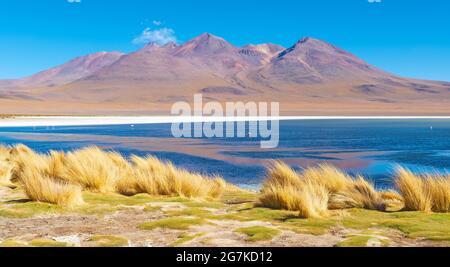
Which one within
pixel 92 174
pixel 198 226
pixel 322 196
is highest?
pixel 92 174

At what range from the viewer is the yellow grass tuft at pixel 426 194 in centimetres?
766

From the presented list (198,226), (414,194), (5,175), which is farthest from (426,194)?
(5,175)

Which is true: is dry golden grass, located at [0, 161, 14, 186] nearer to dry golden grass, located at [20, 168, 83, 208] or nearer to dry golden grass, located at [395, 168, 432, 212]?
dry golden grass, located at [20, 168, 83, 208]

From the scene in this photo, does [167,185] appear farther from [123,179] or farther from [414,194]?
[414,194]

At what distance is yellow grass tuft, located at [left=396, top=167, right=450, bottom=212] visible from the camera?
7.66 metres

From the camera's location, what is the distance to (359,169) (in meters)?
16.7

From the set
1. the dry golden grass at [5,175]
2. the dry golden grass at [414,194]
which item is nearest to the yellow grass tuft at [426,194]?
the dry golden grass at [414,194]

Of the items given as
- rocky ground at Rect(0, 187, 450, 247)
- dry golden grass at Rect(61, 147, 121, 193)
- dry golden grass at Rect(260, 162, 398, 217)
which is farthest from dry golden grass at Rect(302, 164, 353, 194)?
dry golden grass at Rect(61, 147, 121, 193)

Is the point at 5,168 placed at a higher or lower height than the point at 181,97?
lower

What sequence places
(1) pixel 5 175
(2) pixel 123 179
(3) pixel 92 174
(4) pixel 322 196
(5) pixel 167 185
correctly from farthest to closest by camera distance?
1. (1) pixel 5 175
2. (2) pixel 123 179
3. (3) pixel 92 174
4. (5) pixel 167 185
5. (4) pixel 322 196

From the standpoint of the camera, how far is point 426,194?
7867 mm

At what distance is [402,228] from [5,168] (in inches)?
331
